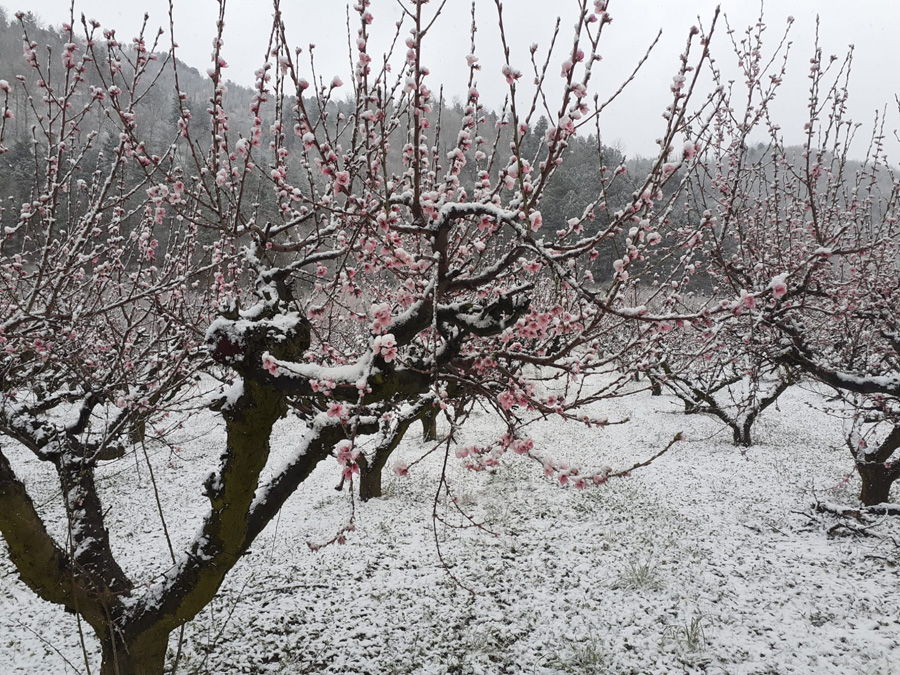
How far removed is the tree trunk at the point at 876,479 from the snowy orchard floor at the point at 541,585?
79 cm

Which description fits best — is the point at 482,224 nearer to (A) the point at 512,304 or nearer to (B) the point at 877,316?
(A) the point at 512,304

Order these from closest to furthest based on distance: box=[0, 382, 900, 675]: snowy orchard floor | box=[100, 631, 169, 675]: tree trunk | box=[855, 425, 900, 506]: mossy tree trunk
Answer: box=[100, 631, 169, 675]: tree trunk < box=[0, 382, 900, 675]: snowy orchard floor < box=[855, 425, 900, 506]: mossy tree trunk

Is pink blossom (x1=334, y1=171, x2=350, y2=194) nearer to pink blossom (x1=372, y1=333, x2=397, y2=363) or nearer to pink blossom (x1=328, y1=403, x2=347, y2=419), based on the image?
pink blossom (x1=372, y1=333, x2=397, y2=363)

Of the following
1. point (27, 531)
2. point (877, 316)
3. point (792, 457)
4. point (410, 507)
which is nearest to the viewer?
point (27, 531)

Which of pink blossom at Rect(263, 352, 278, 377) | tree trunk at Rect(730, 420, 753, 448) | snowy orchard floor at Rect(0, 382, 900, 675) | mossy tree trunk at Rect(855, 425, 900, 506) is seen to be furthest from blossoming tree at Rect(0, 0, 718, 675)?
tree trunk at Rect(730, 420, 753, 448)

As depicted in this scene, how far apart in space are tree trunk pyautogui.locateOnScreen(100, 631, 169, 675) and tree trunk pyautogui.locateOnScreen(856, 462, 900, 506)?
30.5 ft

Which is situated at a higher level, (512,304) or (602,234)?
(602,234)

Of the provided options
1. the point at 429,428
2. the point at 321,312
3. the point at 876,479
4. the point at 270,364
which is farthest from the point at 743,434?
the point at 270,364

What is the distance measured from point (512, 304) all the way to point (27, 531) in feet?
11.8

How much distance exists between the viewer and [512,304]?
8.57 feet

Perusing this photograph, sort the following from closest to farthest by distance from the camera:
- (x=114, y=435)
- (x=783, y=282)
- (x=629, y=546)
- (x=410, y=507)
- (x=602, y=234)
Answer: (x=783, y=282)
(x=602, y=234)
(x=114, y=435)
(x=629, y=546)
(x=410, y=507)

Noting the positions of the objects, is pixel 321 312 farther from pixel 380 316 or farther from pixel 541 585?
pixel 541 585

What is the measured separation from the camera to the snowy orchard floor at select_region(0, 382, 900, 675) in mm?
4211

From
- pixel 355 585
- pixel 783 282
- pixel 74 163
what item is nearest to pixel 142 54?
pixel 74 163
